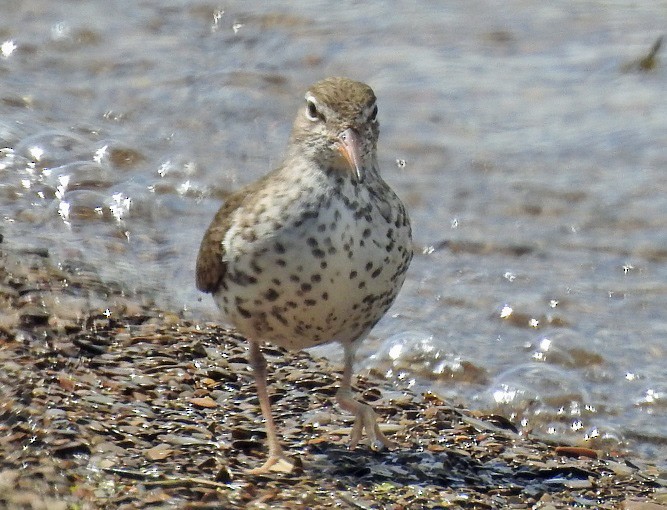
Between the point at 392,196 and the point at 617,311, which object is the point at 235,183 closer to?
the point at 617,311

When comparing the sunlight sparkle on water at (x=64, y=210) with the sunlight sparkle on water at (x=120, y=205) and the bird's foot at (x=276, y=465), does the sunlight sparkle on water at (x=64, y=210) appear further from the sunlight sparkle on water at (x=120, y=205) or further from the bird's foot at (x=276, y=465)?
the bird's foot at (x=276, y=465)

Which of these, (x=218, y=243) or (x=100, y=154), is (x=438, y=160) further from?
(x=218, y=243)

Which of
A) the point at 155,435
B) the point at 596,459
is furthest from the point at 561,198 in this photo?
the point at 155,435

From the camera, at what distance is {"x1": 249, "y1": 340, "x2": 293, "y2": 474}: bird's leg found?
5809 mm

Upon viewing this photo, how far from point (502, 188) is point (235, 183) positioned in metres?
2.09

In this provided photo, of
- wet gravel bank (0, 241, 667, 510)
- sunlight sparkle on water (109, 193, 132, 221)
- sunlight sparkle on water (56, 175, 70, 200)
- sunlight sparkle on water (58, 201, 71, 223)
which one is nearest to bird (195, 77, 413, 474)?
wet gravel bank (0, 241, 667, 510)

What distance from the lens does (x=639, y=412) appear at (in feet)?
24.0

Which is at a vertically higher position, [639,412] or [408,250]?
[408,250]

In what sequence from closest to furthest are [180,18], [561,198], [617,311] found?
[617,311]
[561,198]
[180,18]

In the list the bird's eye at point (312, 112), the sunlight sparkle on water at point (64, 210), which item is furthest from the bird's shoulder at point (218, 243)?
the sunlight sparkle on water at point (64, 210)

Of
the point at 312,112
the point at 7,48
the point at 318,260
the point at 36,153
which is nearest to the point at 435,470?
the point at 318,260

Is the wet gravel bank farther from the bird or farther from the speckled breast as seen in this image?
the speckled breast

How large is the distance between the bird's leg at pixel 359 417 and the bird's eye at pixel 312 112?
1.10 m

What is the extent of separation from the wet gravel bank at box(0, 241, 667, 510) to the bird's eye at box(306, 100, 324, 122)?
5.03 feet
